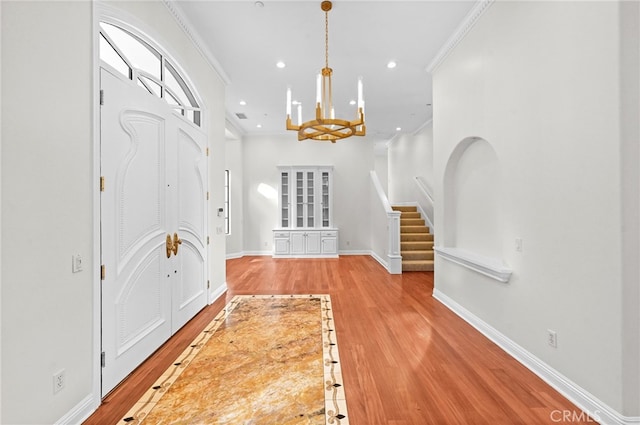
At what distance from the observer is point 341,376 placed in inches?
87.4

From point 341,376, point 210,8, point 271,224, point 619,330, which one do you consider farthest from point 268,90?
point 619,330

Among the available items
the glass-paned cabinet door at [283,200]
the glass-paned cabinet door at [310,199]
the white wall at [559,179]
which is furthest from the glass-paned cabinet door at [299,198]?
the white wall at [559,179]

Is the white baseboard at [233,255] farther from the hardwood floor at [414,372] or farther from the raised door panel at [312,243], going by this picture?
the hardwood floor at [414,372]

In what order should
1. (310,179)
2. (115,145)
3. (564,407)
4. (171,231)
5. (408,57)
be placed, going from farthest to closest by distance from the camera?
1. (310,179)
2. (408,57)
3. (171,231)
4. (115,145)
5. (564,407)

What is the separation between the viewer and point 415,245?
639 cm

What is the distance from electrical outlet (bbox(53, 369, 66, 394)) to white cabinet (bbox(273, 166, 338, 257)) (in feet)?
19.3

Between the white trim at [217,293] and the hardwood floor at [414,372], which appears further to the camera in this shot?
the white trim at [217,293]

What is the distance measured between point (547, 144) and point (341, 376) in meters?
2.39

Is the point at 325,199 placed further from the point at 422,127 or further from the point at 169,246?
the point at 169,246

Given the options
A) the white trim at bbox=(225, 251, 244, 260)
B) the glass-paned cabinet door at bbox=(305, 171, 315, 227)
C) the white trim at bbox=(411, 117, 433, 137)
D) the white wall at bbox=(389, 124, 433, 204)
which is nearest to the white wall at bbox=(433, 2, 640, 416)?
the white trim at bbox=(411, 117, 433, 137)

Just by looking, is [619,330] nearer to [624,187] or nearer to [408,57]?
[624,187]

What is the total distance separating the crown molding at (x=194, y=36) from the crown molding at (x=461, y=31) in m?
3.08

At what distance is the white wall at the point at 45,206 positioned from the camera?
139cm

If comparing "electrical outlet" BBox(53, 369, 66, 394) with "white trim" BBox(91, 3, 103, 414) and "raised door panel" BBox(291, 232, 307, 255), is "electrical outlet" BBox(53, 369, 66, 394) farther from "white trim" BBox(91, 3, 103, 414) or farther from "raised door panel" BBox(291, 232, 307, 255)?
"raised door panel" BBox(291, 232, 307, 255)
